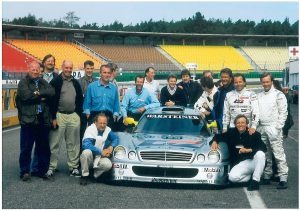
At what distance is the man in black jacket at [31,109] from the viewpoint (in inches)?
348

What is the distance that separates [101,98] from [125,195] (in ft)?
7.73

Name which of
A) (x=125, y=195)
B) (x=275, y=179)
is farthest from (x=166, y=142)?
(x=275, y=179)

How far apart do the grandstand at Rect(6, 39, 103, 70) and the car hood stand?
1698 inches

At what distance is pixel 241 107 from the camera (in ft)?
29.9

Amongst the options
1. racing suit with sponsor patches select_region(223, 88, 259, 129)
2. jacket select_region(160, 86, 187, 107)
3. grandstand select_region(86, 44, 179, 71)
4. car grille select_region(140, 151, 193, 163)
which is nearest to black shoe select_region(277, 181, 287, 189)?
racing suit with sponsor patches select_region(223, 88, 259, 129)

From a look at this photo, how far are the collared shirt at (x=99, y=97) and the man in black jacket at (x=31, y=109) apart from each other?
29.2 inches

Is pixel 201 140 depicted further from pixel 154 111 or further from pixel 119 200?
pixel 119 200

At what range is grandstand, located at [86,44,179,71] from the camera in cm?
5816

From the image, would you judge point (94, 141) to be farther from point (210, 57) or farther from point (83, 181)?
point (210, 57)

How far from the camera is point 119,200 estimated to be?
288 inches

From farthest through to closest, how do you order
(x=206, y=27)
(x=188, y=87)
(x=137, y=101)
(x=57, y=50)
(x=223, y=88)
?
1. (x=206, y=27)
2. (x=57, y=50)
3. (x=188, y=87)
4. (x=137, y=101)
5. (x=223, y=88)

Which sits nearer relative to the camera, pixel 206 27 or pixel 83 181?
pixel 83 181

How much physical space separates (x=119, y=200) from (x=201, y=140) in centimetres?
226

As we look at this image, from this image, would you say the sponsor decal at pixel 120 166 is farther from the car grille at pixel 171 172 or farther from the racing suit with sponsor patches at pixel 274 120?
the racing suit with sponsor patches at pixel 274 120
